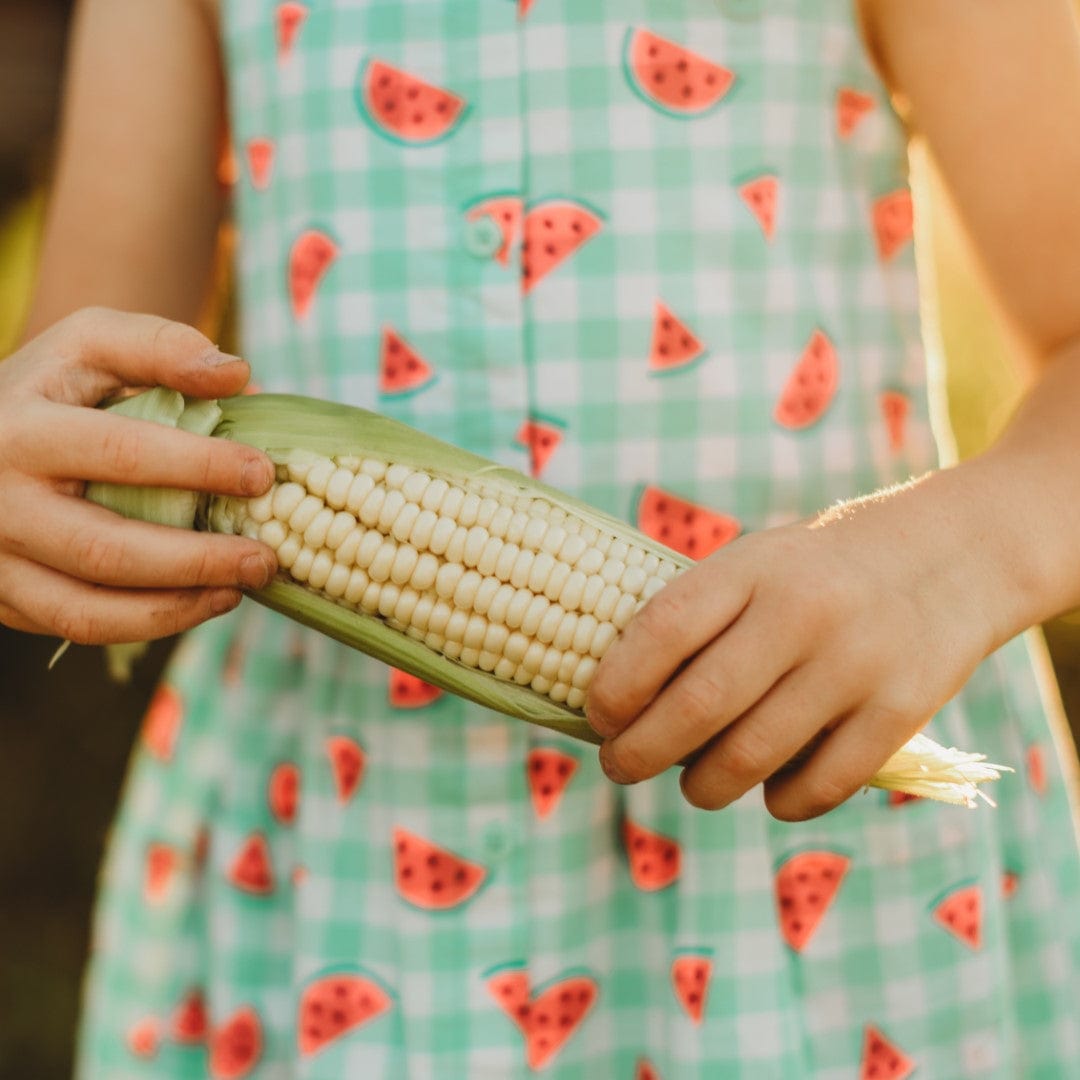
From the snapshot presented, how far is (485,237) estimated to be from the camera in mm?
923

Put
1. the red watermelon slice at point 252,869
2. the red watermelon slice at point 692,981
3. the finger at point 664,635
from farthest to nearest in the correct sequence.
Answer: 1. the red watermelon slice at point 252,869
2. the red watermelon slice at point 692,981
3. the finger at point 664,635

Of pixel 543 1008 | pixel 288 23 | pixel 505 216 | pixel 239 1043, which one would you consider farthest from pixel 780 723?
pixel 288 23

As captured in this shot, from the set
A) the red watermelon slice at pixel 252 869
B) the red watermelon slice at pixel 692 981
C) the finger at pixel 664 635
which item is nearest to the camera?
the finger at pixel 664 635

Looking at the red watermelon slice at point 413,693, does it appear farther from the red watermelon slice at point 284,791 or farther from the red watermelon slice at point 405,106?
the red watermelon slice at point 405,106

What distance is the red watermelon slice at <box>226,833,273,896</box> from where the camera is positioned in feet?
3.27

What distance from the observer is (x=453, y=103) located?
936mm

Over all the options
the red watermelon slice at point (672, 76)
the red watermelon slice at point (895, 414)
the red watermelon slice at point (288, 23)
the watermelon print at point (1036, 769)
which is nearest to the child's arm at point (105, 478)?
the red watermelon slice at point (288, 23)

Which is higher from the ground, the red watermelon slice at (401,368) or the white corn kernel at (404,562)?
the red watermelon slice at (401,368)

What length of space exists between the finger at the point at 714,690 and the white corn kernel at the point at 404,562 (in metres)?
0.18

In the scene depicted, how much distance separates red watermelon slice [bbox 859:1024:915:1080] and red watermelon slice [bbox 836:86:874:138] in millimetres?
726

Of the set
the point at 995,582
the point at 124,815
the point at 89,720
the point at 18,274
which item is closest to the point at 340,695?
the point at 124,815

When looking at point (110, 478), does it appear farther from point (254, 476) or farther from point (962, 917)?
point (962, 917)

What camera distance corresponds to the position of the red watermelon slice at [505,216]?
923mm

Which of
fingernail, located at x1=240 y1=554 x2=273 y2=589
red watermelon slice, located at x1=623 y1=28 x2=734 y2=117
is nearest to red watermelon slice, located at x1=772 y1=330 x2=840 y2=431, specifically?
red watermelon slice, located at x1=623 y1=28 x2=734 y2=117
